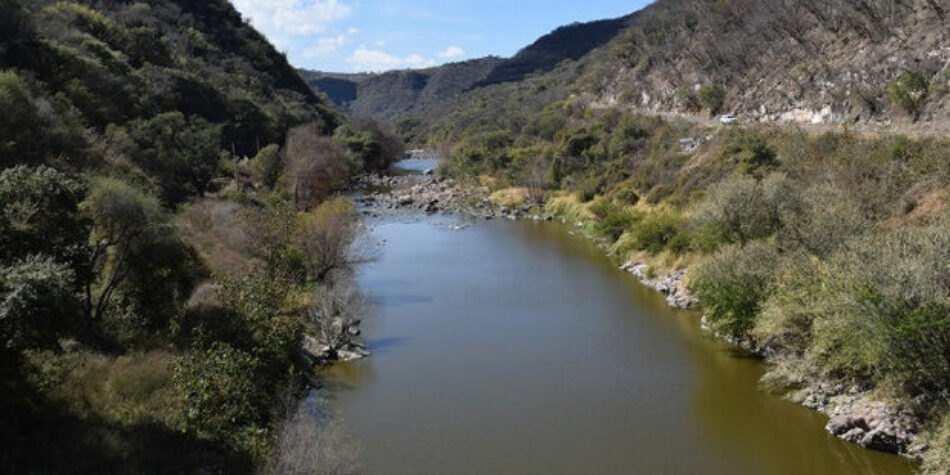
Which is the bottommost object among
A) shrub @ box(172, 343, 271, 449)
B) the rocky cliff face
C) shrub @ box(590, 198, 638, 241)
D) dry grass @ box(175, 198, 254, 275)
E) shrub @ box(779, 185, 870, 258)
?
shrub @ box(590, 198, 638, 241)

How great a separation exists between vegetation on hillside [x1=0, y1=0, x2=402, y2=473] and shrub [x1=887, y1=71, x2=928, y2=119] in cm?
3443

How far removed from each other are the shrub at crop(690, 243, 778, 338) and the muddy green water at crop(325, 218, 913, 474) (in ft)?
5.05

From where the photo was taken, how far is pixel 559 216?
2680 inches

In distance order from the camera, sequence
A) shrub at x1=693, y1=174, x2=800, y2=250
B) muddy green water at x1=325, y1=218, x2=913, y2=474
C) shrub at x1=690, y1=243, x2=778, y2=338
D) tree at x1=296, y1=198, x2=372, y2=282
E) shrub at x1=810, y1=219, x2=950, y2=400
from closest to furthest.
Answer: shrub at x1=810, y1=219, x2=950, y2=400
muddy green water at x1=325, y1=218, x2=913, y2=474
shrub at x1=690, y1=243, x2=778, y2=338
shrub at x1=693, y1=174, x2=800, y2=250
tree at x1=296, y1=198, x2=372, y2=282

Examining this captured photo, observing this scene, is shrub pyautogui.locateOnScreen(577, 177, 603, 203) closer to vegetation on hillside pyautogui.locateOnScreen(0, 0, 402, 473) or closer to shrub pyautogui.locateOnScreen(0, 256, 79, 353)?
vegetation on hillside pyautogui.locateOnScreen(0, 0, 402, 473)

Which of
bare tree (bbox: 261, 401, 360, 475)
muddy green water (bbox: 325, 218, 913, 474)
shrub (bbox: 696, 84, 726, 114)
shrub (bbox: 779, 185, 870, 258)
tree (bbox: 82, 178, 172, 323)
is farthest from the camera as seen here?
shrub (bbox: 696, 84, 726, 114)

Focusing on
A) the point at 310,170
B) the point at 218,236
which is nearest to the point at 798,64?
the point at 310,170

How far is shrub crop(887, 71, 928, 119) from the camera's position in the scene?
142 ft

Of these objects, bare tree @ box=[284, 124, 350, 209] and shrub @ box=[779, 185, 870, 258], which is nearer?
shrub @ box=[779, 185, 870, 258]

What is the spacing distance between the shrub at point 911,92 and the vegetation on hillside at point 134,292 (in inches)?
1355

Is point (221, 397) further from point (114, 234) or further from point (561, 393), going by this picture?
point (561, 393)

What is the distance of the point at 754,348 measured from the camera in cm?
2673

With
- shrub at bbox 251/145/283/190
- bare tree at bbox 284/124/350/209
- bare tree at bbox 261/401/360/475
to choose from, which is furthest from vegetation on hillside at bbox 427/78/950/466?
shrub at bbox 251/145/283/190

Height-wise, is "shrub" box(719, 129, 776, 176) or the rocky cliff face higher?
the rocky cliff face
